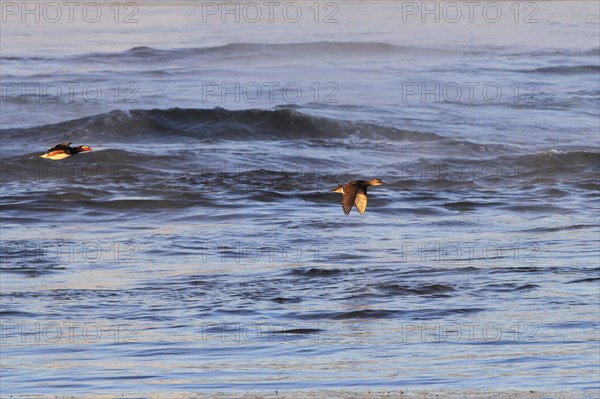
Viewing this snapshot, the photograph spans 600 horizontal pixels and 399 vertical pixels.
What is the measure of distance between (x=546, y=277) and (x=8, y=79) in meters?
20.3

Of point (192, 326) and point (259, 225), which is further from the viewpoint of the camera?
point (259, 225)

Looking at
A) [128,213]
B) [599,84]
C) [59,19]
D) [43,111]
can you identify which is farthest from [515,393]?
[59,19]

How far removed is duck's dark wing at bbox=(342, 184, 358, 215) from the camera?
9867 mm

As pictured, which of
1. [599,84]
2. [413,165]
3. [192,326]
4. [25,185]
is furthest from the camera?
[599,84]

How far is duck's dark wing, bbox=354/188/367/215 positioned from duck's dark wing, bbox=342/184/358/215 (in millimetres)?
44

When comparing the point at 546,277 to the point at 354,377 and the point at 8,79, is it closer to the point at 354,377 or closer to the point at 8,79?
the point at 354,377

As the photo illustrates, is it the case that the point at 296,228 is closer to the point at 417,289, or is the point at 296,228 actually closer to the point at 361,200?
the point at 417,289

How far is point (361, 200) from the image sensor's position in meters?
10.4

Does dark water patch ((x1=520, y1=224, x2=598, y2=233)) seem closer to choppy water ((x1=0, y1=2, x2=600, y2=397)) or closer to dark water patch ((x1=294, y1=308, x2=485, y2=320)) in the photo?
choppy water ((x1=0, y1=2, x2=600, y2=397))

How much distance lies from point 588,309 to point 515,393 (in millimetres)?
2703

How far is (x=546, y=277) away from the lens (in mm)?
12859

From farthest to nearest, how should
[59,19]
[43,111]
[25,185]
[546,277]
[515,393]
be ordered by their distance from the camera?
1. [59,19]
2. [43,111]
3. [25,185]
4. [546,277]
5. [515,393]

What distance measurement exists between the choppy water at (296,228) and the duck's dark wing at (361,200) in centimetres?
112

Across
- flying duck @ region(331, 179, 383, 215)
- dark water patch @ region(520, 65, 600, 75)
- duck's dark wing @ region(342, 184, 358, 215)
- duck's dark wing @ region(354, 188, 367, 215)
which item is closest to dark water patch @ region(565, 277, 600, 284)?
duck's dark wing @ region(354, 188, 367, 215)
